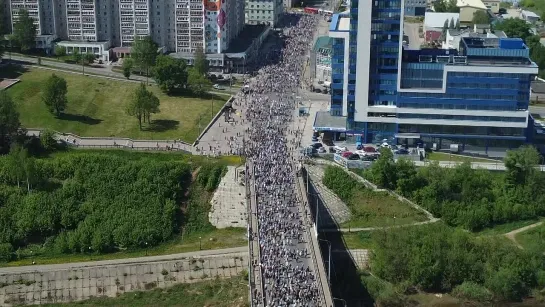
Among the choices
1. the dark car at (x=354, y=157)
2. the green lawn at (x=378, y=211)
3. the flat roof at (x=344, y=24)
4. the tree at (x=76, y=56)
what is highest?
the flat roof at (x=344, y=24)

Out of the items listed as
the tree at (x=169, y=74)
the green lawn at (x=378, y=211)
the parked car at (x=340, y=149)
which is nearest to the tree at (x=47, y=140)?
the tree at (x=169, y=74)

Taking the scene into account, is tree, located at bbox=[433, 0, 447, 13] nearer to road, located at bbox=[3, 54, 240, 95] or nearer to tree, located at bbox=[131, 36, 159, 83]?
road, located at bbox=[3, 54, 240, 95]

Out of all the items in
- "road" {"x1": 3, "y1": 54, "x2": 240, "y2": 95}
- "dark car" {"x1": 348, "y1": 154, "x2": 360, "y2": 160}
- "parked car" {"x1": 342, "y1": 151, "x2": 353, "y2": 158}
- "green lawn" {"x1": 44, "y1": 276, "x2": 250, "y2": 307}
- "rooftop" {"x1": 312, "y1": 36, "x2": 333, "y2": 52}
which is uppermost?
"rooftop" {"x1": 312, "y1": 36, "x2": 333, "y2": 52}

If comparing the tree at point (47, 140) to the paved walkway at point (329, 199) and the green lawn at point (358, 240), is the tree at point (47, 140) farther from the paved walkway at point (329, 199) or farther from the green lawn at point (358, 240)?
the green lawn at point (358, 240)

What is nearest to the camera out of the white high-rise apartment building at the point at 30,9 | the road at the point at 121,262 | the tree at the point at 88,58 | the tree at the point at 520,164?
the road at the point at 121,262

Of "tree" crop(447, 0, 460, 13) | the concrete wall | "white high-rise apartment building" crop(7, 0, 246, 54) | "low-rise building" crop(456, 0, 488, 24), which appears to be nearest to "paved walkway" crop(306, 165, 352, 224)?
the concrete wall

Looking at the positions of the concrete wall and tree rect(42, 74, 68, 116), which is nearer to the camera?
the concrete wall

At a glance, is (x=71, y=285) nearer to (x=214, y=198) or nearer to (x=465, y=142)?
(x=214, y=198)

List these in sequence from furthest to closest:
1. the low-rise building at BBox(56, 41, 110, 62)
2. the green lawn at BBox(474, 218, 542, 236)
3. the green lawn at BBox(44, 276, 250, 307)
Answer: the low-rise building at BBox(56, 41, 110, 62), the green lawn at BBox(474, 218, 542, 236), the green lawn at BBox(44, 276, 250, 307)
